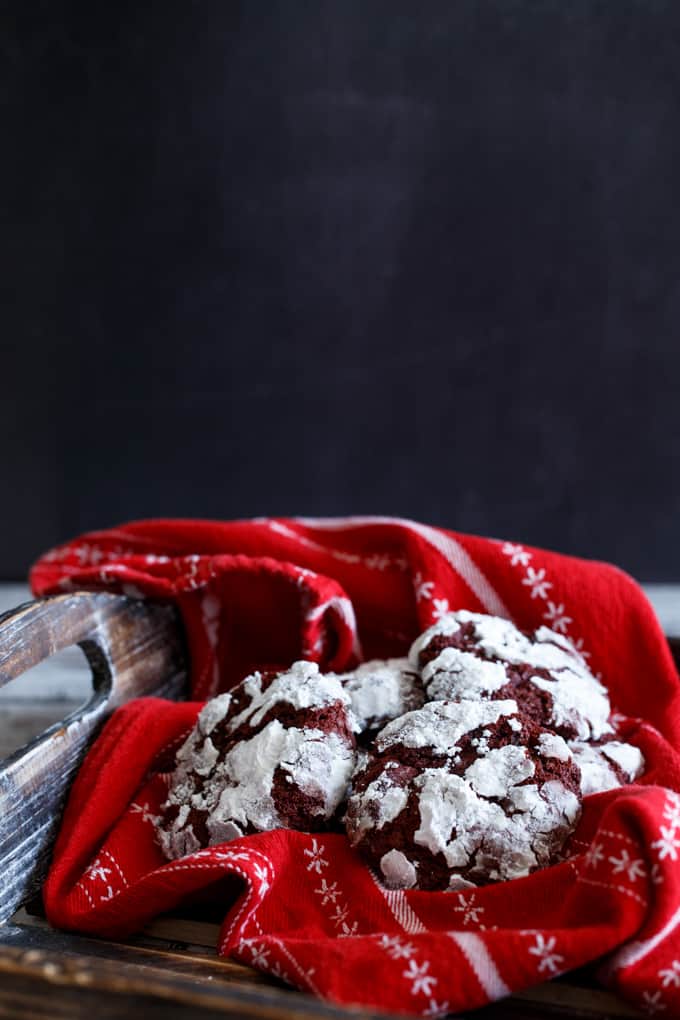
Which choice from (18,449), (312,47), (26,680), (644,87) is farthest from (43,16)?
(26,680)

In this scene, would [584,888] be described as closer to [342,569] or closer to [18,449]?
[342,569]

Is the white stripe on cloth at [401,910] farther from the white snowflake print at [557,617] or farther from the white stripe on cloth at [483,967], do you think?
the white snowflake print at [557,617]

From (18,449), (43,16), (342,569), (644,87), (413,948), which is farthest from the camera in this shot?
(18,449)

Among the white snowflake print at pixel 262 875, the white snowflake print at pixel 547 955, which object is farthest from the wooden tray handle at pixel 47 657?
the white snowflake print at pixel 547 955

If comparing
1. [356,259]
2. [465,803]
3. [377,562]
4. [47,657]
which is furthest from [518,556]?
[356,259]

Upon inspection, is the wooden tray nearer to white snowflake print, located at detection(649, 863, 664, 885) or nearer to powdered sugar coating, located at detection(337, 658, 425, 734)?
white snowflake print, located at detection(649, 863, 664, 885)

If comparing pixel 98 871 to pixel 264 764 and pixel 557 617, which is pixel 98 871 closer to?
pixel 264 764

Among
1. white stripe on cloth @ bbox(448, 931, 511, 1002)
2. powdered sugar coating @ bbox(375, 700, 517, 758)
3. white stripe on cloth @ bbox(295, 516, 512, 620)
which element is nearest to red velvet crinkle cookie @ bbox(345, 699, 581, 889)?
powdered sugar coating @ bbox(375, 700, 517, 758)
